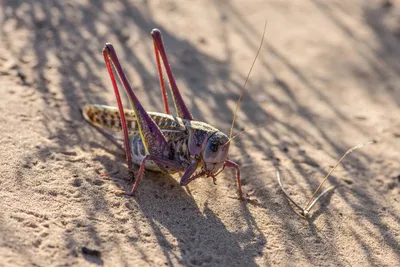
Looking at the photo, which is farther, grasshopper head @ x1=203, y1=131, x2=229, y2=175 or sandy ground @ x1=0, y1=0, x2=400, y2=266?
grasshopper head @ x1=203, y1=131, x2=229, y2=175

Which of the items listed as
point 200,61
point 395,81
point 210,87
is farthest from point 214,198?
point 395,81

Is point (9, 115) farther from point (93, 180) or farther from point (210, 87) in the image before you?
point (210, 87)

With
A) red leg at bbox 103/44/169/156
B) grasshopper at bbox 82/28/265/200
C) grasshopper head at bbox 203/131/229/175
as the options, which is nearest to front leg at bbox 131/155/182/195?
grasshopper at bbox 82/28/265/200

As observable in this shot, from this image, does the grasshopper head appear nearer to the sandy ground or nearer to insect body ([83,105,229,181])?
insect body ([83,105,229,181])

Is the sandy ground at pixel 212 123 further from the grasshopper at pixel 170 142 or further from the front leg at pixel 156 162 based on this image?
the grasshopper at pixel 170 142

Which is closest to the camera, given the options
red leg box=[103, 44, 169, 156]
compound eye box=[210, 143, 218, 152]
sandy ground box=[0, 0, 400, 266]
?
sandy ground box=[0, 0, 400, 266]

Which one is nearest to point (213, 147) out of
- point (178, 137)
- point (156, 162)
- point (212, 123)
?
point (178, 137)

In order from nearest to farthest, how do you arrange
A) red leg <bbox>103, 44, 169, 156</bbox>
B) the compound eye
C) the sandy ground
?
the sandy ground → the compound eye → red leg <bbox>103, 44, 169, 156</bbox>

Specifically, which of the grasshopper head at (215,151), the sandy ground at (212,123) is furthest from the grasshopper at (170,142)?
the sandy ground at (212,123)
